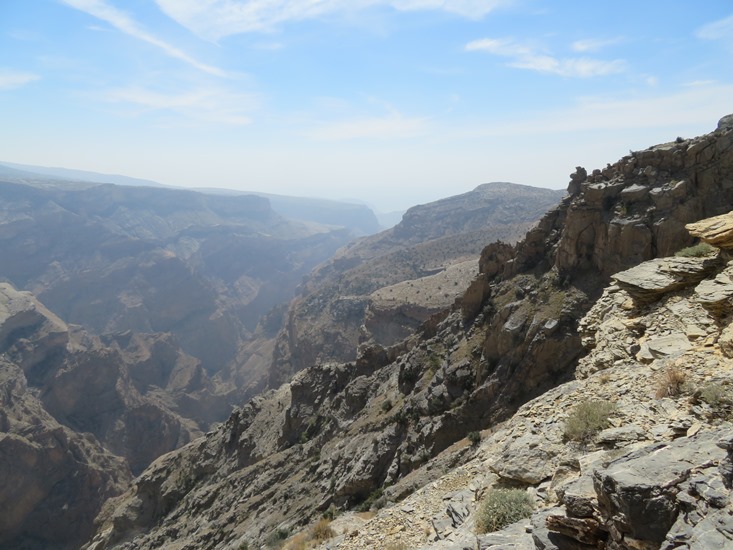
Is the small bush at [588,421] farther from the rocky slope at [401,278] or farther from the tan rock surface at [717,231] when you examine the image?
the rocky slope at [401,278]

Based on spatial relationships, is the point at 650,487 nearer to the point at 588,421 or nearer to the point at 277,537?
the point at 588,421

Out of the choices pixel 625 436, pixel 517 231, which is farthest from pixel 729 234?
pixel 517 231

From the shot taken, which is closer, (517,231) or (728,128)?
(728,128)

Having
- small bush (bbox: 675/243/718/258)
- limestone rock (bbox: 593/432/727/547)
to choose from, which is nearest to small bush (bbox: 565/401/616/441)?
limestone rock (bbox: 593/432/727/547)

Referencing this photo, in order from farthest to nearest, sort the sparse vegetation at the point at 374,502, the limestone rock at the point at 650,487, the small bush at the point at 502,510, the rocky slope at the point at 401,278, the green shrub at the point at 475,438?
the rocky slope at the point at 401,278 < the green shrub at the point at 475,438 < the sparse vegetation at the point at 374,502 < the small bush at the point at 502,510 < the limestone rock at the point at 650,487

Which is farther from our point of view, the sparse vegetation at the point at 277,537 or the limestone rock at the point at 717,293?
the sparse vegetation at the point at 277,537

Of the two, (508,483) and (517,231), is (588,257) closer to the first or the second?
(508,483)

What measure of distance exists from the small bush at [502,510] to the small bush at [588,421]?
179 centimetres

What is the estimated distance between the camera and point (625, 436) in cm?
897

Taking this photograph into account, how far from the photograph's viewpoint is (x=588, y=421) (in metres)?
10.3

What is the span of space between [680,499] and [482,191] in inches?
7644

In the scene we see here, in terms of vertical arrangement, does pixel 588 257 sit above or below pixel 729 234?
below

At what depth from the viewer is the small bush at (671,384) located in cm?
997

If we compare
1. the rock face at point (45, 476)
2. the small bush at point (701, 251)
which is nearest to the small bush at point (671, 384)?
the small bush at point (701, 251)
